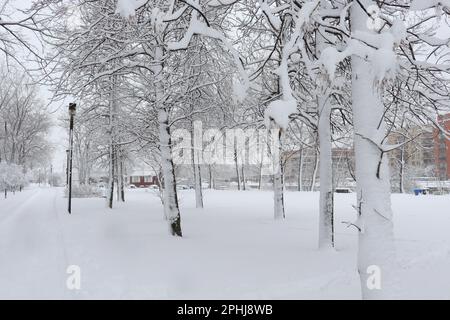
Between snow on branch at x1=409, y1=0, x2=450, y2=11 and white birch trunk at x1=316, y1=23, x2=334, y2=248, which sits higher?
snow on branch at x1=409, y1=0, x2=450, y2=11

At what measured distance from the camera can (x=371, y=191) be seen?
164 inches

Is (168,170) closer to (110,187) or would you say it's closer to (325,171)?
(325,171)

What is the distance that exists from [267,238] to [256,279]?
12.1ft

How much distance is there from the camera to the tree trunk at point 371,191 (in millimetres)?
4117

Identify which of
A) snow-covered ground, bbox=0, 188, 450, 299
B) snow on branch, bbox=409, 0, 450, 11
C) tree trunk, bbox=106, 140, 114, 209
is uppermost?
snow on branch, bbox=409, 0, 450, 11

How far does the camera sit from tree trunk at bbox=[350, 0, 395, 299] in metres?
4.12

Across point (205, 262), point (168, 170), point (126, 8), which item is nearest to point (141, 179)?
point (168, 170)

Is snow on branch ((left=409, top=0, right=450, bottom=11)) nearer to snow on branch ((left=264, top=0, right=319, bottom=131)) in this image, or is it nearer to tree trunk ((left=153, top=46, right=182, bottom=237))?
snow on branch ((left=264, top=0, right=319, bottom=131))

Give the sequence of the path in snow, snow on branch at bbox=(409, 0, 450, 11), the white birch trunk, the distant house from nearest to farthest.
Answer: snow on branch at bbox=(409, 0, 450, 11)
the path in snow
the white birch trunk
the distant house

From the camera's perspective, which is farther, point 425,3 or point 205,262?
point 205,262

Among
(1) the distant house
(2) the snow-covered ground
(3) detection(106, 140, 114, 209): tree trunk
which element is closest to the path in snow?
(2) the snow-covered ground
